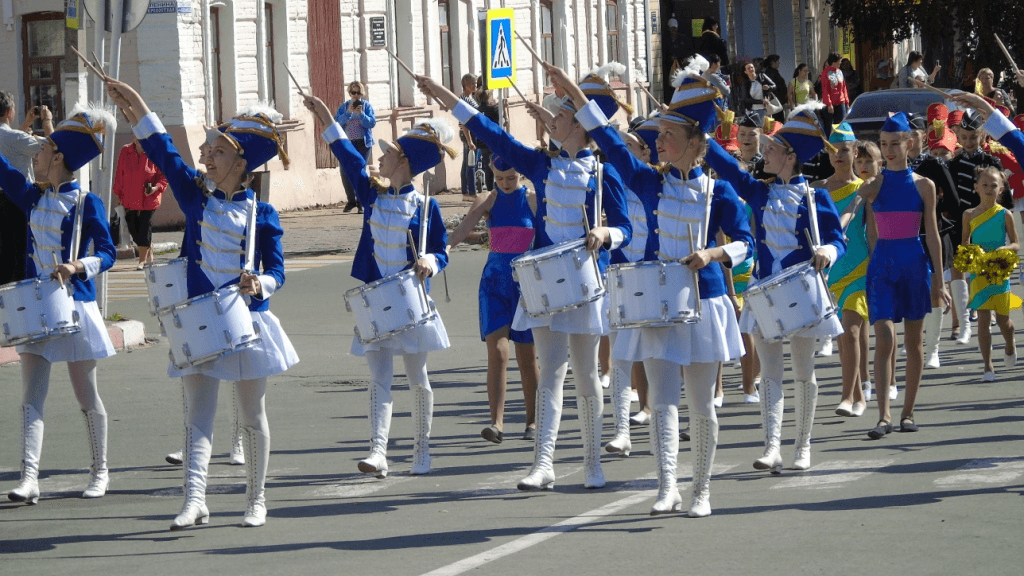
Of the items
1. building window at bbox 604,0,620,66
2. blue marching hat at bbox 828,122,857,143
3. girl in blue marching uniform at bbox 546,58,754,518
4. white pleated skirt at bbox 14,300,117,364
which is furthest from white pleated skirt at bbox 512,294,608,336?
building window at bbox 604,0,620,66

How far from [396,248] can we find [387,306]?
382mm

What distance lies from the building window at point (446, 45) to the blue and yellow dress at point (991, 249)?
20.7m

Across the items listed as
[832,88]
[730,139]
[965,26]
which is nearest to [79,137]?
[730,139]

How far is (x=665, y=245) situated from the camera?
805 centimetres

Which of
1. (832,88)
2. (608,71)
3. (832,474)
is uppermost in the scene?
(832,88)

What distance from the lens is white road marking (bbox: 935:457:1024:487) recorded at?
8.70m

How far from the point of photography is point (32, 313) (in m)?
8.70

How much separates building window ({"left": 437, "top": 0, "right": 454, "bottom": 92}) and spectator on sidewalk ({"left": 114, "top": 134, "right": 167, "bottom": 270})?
43.9 ft

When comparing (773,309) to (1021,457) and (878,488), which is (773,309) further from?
(1021,457)

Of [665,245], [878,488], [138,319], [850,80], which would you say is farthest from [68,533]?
[850,80]

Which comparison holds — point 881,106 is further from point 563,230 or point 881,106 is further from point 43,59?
point 563,230

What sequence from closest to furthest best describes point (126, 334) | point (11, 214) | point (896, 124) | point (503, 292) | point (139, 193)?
1. point (896, 124)
2. point (503, 292)
3. point (11, 214)
4. point (126, 334)
5. point (139, 193)

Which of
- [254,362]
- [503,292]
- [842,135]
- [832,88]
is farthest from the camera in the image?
[832,88]

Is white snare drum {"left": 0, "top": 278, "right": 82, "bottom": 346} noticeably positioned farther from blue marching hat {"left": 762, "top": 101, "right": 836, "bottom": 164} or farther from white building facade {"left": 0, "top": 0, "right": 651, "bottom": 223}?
white building facade {"left": 0, "top": 0, "right": 651, "bottom": 223}
